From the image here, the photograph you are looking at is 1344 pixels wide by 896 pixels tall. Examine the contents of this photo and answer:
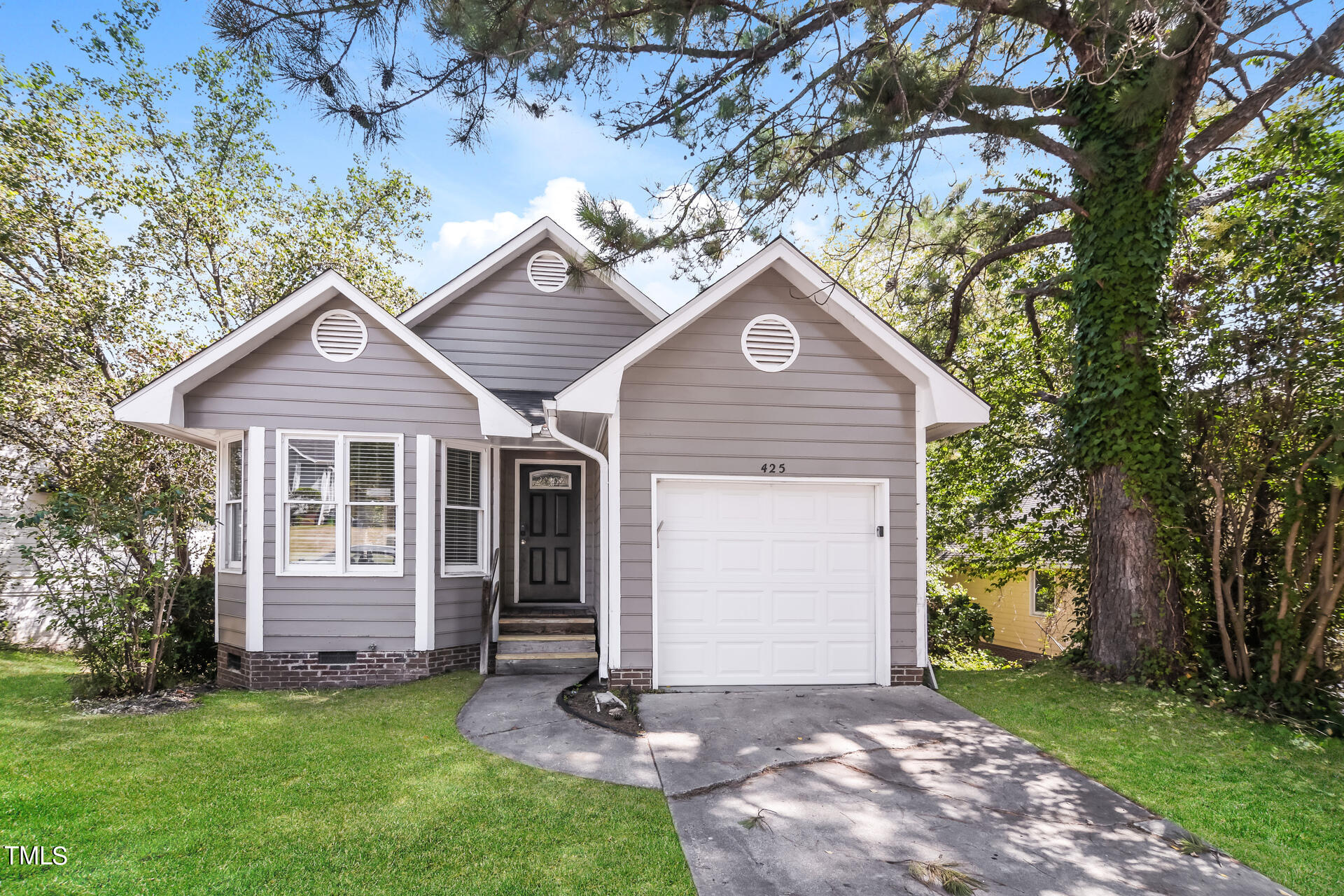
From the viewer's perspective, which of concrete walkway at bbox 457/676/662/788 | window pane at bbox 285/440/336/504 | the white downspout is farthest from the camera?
window pane at bbox 285/440/336/504

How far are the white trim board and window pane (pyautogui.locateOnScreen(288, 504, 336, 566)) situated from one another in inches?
93.1

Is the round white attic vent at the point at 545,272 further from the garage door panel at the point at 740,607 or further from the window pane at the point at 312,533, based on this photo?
the garage door panel at the point at 740,607

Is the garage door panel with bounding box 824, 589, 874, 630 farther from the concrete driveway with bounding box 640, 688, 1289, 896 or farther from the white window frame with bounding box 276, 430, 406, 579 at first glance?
the white window frame with bounding box 276, 430, 406, 579

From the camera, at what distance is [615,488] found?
6.64m

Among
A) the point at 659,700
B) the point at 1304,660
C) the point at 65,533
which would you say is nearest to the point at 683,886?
the point at 659,700

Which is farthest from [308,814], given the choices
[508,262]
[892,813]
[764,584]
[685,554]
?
[508,262]

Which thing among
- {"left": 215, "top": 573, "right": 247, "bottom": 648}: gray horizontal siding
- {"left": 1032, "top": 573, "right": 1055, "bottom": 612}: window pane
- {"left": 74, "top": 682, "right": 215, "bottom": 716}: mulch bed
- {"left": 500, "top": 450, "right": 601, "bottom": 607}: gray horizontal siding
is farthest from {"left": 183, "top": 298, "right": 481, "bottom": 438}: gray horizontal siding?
{"left": 1032, "top": 573, "right": 1055, "bottom": 612}: window pane

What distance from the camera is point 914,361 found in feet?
22.3

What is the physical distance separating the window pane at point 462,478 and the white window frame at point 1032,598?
42.6 ft

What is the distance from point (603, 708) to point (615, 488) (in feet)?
6.88

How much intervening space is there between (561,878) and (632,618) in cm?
345

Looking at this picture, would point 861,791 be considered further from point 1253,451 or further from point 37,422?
point 37,422

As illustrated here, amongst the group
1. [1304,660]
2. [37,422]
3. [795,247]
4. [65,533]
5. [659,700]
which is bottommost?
[659,700]

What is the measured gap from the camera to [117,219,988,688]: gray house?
6.73 meters
